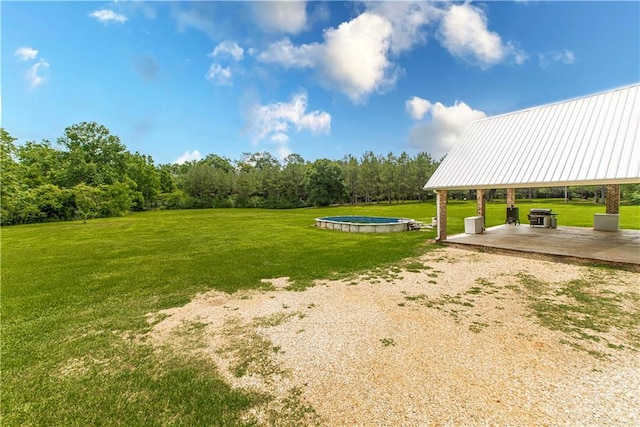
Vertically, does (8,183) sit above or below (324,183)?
below

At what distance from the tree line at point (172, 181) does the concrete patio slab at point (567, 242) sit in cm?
3105

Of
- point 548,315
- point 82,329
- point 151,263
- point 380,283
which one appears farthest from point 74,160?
point 548,315

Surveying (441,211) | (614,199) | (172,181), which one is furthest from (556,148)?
(172,181)

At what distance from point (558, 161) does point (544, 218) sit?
248 inches

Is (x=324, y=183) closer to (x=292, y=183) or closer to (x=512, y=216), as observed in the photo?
(x=292, y=183)

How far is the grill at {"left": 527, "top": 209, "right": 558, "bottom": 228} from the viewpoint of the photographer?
41.2 ft

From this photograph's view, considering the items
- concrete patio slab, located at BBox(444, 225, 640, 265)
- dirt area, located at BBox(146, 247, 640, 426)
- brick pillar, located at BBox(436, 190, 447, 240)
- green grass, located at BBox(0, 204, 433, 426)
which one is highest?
brick pillar, located at BBox(436, 190, 447, 240)

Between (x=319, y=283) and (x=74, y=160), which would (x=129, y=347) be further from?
(x=74, y=160)

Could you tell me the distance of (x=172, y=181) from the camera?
160 feet

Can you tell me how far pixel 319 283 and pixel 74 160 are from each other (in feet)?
130

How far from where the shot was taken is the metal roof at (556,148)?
7.04 metres

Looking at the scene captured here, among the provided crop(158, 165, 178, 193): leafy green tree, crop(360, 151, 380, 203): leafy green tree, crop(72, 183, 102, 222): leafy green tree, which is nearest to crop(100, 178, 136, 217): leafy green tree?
crop(72, 183, 102, 222): leafy green tree

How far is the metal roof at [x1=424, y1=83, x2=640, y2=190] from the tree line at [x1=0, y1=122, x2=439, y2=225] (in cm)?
3038

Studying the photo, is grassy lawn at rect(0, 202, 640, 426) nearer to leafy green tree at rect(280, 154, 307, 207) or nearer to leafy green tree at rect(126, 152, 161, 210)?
leafy green tree at rect(126, 152, 161, 210)
